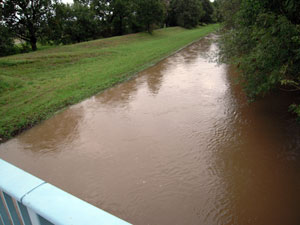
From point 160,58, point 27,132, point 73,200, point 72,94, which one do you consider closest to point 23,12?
point 160,58

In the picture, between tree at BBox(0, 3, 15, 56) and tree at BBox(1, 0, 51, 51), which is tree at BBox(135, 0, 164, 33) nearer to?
tree at BBox(1, 0, 51, 51)

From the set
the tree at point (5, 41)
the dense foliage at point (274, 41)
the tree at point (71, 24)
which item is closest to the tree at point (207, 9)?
the tree at point (71, 24)

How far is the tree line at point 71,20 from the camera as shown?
24.7m

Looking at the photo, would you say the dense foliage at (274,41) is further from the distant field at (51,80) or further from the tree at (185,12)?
the tree at (185,12)

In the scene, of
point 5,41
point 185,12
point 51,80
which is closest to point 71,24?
point 5,41

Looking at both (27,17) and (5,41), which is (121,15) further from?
(5,41)

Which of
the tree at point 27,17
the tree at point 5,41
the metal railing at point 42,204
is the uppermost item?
the tree at point 27,17

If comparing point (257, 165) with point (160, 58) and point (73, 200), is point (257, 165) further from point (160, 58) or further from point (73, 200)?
point (160, 58)

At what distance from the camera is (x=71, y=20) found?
30391 mm

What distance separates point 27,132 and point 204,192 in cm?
538

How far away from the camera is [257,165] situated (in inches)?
191

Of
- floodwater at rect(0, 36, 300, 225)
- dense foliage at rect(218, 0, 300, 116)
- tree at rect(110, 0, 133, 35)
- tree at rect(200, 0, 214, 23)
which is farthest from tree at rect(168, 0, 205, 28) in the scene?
dense foliage at rect(218, 0, 300, 116)

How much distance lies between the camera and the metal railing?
1082 mm

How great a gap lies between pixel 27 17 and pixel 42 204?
97.7ft
